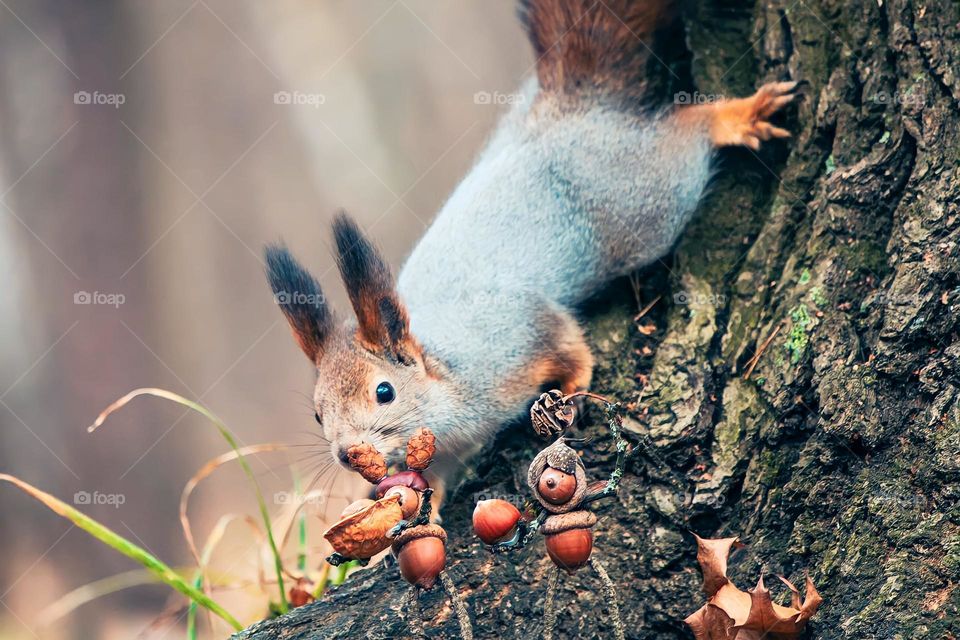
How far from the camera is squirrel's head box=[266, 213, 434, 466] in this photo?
2.12 meters

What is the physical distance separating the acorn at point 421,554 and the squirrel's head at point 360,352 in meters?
0.62

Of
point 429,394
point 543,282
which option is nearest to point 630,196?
point 543,282

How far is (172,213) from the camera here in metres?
5.30

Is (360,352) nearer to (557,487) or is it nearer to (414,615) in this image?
(414,615)

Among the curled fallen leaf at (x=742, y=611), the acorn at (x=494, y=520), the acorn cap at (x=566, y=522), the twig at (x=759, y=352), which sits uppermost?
the acorn at (x=494, y=520)

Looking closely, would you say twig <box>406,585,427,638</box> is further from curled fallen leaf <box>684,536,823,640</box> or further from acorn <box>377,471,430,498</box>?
curled fallen leaf <box>684,536,823,640</box>

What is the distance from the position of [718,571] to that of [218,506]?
437 cm

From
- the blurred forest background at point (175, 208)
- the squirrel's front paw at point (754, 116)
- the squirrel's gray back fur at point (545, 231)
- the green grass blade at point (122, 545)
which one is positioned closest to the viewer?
the green grass blade at point (122, 545)

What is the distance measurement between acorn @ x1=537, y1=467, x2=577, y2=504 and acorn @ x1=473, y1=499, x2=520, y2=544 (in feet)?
0.22

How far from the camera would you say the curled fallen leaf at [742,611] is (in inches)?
62.1

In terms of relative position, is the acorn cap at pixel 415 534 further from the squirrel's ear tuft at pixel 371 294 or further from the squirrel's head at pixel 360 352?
the squirrel's ear tuft at pixel 371 294

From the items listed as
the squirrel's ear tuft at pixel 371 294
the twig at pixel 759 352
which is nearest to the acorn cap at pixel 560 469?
the twig at pixel 759 352

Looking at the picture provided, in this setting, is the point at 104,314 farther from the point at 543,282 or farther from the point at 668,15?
the point at 668,15

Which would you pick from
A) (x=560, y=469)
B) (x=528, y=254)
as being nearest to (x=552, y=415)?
(x=560, y=469)
